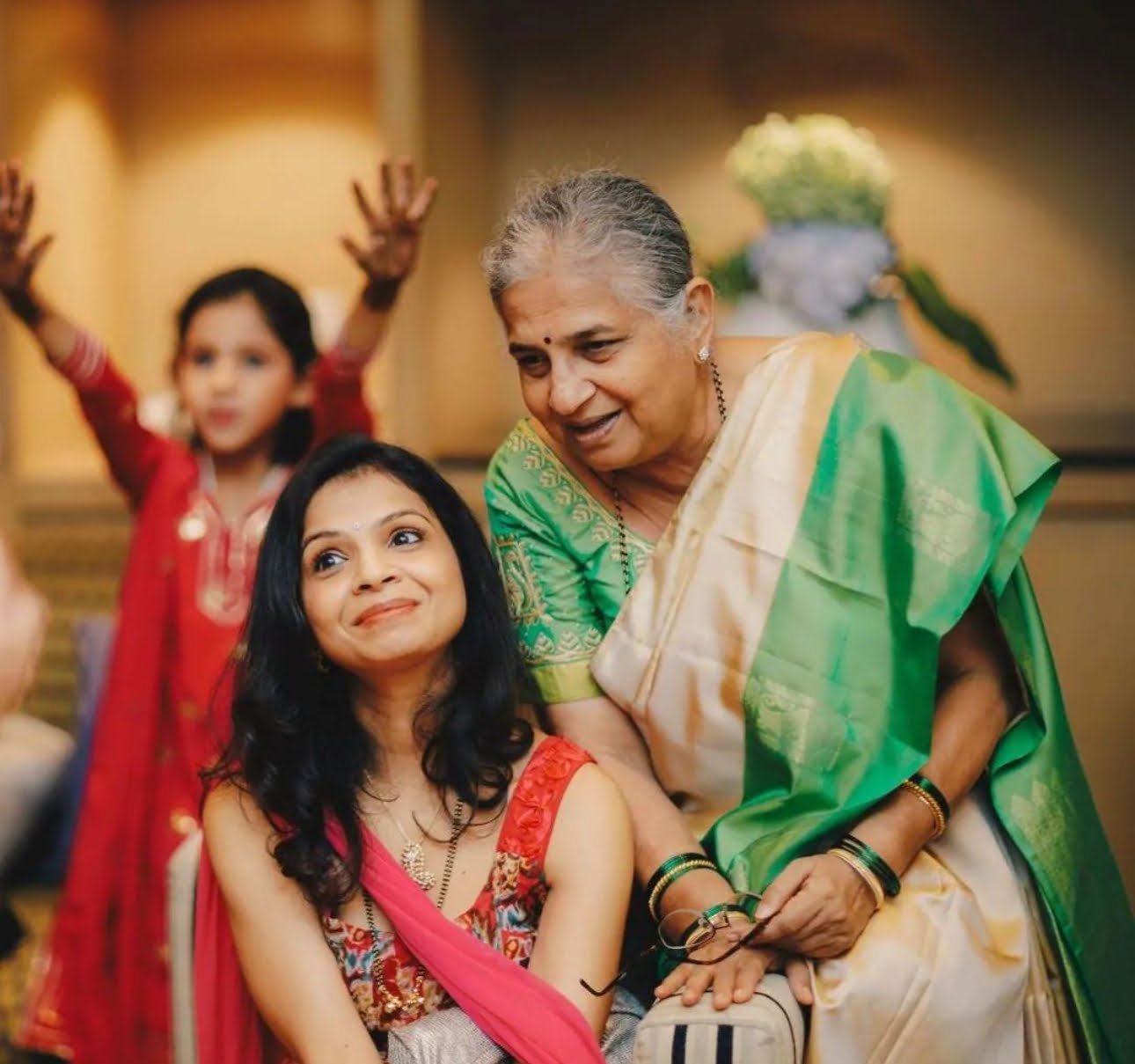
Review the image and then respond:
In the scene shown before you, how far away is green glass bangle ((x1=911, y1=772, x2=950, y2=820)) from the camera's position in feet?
5.43

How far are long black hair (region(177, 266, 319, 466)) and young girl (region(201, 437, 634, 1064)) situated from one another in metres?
0.91

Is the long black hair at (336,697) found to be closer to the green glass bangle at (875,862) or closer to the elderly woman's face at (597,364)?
the elderly woman's face at (597,364)

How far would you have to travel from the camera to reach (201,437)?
262 cm

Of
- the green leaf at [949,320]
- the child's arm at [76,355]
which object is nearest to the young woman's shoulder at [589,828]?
the child's arm at [76,355]

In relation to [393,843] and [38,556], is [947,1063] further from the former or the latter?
[38,556]

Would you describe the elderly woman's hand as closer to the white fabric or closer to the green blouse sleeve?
the green blouse sleeve

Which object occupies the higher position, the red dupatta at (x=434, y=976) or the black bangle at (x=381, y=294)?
the black bangle at (x=381, y=294)

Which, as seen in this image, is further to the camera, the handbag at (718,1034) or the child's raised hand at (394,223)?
the child's raised hand at (394,223)

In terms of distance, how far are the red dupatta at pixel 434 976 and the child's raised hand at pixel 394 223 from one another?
3.25 ft

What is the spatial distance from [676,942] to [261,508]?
3.86ft

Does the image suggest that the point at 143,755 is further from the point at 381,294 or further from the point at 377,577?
the point at 377,577

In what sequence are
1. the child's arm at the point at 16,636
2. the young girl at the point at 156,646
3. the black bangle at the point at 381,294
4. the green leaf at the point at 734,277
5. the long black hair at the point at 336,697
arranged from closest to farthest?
1. the long black hair at the point at 336,697
2. the child's arm at the point at 16,636
3. the black bangle at the point at 381,294
4. the young girl at the point at 156,646
5. the green leaf at the point at 734,277

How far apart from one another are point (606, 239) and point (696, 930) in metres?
0.75

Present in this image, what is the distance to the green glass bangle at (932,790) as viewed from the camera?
1.66 metres
